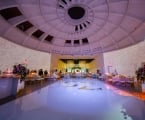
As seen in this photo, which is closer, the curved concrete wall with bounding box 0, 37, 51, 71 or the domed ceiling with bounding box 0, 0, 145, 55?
the domed ceiling with bounding box 0, 0, 145, 55

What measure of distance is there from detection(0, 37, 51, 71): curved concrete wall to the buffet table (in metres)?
7.87

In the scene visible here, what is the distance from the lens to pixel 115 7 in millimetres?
11828

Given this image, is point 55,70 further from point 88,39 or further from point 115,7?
point 115,7

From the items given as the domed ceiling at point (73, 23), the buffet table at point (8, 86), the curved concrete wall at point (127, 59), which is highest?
the domed ceiling at point (73, 23)

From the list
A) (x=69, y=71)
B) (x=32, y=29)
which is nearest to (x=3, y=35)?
(x=32, y=29)

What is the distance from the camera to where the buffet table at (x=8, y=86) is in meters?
5.01

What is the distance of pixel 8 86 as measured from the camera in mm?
5559

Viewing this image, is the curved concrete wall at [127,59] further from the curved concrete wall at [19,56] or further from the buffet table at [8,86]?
the buffet table at [8,86]

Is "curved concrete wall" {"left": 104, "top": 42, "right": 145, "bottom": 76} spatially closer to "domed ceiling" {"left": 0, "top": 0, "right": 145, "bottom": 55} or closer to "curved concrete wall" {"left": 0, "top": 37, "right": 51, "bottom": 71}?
"domed ceiling" {"left": 0, "top": 0, "right": 145, "bottom": 55}

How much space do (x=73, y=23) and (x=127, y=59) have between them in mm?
8337

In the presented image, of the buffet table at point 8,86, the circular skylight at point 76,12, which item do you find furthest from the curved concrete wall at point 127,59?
the buffet table at point 8,86

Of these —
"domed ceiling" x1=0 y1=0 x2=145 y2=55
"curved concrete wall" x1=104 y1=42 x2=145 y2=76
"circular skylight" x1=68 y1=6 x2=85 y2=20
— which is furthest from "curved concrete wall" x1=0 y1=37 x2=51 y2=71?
"curved concrete wall" x1=104 y1=42 x2=145 y2=76

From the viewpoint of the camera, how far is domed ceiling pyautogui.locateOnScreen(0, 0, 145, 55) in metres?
11.6

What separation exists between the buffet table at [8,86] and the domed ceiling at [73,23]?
7697 mm
